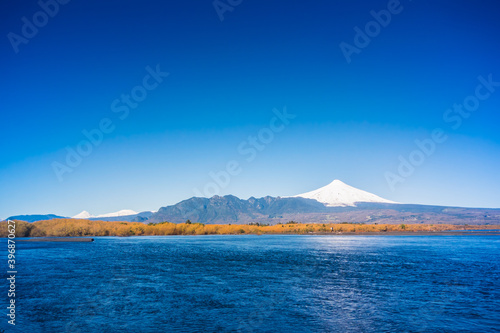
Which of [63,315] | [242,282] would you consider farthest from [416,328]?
[63,315]

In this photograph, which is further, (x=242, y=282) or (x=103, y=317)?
(x=242, y=282)

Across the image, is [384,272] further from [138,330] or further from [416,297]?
[138,330]

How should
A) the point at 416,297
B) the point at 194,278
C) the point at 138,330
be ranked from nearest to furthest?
the point at 138,330 < the point at 416,297 < the point at 194,278

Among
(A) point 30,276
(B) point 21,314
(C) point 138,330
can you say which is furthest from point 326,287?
(A) point 30,276

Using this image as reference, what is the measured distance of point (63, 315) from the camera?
82.3ft

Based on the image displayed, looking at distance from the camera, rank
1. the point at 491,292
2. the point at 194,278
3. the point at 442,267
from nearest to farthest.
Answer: the point at 491,292 → the point at 194,278 → the point at 442,267

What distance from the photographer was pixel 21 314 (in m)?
25.2

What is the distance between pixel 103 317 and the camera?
81.1ft

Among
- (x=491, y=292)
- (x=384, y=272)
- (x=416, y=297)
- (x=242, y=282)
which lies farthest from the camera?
(x=384, y=272)

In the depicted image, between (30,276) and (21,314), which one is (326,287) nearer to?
(21,314)

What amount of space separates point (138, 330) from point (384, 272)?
112 feet

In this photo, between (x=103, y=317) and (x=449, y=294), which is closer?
(x=103, y=317)

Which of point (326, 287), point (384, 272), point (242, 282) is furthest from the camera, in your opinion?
point (384, 272)

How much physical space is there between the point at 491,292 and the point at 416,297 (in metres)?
8.56
